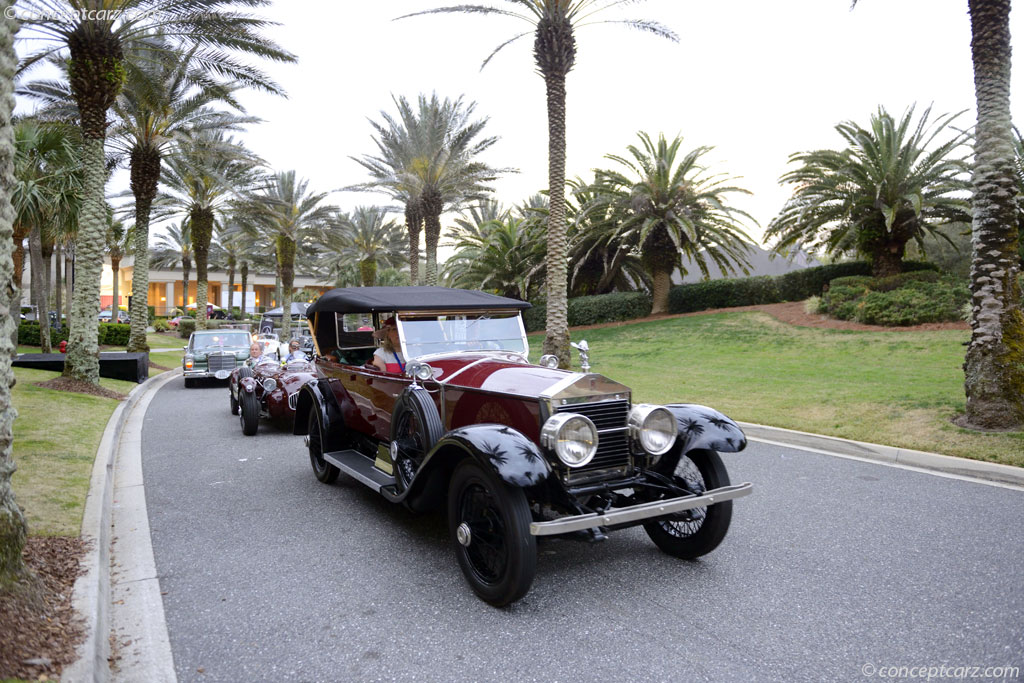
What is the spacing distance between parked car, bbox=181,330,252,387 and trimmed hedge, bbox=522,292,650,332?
10.6m

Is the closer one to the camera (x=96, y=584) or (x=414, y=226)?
(x=96, y=584)

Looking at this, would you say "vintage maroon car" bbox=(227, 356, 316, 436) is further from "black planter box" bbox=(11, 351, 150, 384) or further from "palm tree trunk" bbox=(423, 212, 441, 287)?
"palm tree trunk" bbox=(423, 212, 441, 287)

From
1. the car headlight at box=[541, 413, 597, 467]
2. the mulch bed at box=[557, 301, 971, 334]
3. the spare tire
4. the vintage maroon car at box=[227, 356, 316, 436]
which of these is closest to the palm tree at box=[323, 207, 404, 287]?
the mulch bed at box=[557, 301, 971, 334]

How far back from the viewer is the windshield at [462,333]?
5.47 metres

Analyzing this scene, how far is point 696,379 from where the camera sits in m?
13.2

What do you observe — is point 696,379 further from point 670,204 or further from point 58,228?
point 58,228

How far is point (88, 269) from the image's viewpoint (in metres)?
13.2

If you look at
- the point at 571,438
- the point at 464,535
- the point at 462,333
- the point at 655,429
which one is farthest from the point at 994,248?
the point at 464,535

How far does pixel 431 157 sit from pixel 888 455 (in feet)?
58.9

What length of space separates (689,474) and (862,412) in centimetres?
580

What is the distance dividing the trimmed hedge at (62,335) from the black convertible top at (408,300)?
22.4 m

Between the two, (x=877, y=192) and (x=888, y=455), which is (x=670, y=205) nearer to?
(x=877, y=192)

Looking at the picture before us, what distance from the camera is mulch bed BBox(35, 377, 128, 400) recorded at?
41.1ft

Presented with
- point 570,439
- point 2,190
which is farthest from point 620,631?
point 2,190
